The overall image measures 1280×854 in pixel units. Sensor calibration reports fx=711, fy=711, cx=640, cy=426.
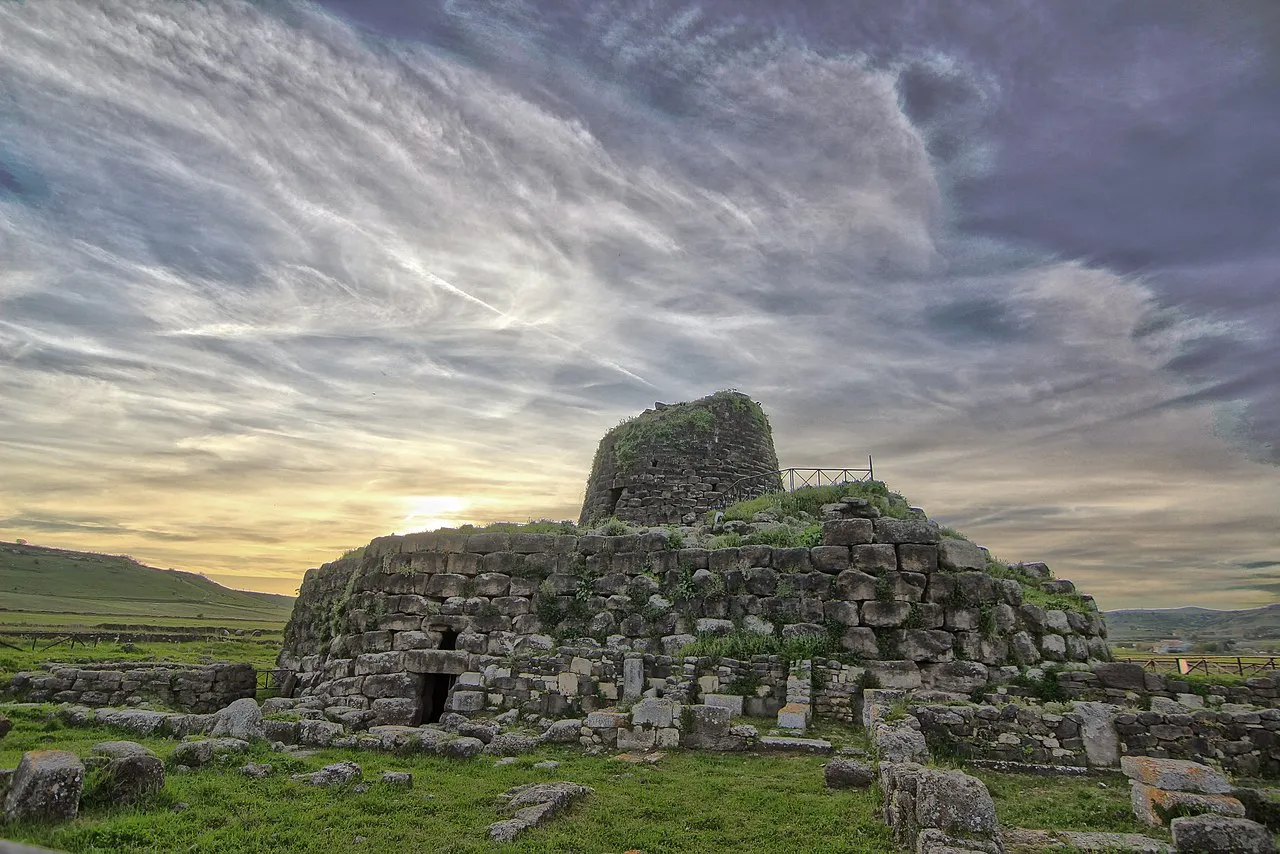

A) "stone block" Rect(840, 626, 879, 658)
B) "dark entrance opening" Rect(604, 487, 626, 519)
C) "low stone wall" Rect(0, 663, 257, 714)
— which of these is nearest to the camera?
"stone block" Rect(840, 626, 879, 658)

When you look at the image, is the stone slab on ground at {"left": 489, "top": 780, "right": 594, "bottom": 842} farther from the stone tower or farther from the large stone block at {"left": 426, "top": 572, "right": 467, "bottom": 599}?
the stone tower

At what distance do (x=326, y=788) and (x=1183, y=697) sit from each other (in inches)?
472

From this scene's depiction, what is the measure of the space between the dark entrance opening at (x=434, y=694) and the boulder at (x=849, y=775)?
8.58 metres

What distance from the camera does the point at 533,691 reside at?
13453 millimetres

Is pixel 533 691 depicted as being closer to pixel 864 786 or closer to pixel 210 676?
pixel 864 786

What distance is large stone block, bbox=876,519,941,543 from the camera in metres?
13.2

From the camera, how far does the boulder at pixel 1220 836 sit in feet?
17.3

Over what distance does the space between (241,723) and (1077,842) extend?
10734 millimetres

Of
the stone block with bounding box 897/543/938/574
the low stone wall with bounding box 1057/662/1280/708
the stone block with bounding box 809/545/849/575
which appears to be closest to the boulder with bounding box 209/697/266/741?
the stone block with bounding box 809/545/849/575

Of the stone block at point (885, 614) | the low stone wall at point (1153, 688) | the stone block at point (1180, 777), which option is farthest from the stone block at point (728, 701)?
the stone block at point (1180, 777)

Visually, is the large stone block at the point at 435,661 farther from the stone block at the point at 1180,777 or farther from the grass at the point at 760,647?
the stone block at the point at 1180,777

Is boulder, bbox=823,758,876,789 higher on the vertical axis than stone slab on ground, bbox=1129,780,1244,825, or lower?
lower

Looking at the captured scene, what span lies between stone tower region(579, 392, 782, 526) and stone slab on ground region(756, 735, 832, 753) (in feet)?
35.2

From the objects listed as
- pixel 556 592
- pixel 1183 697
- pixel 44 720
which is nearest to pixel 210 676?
pixel 44 720
